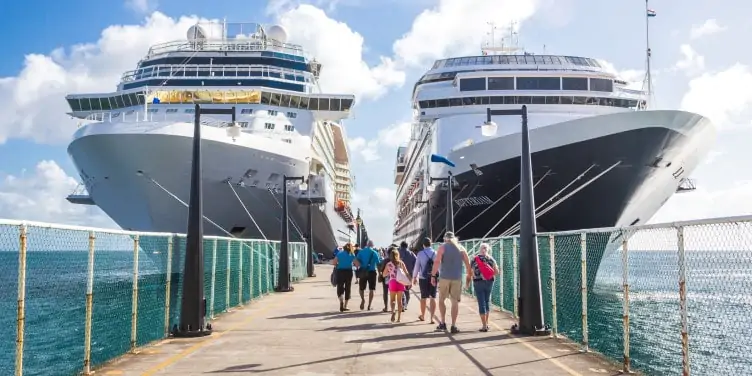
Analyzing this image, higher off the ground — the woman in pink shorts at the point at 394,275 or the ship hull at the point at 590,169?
the ship hull at the point at 590,169

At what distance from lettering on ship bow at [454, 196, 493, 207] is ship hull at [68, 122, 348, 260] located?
696 centimetres

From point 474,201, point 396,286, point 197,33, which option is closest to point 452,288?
point 396,286

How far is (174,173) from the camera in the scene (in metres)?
25.2

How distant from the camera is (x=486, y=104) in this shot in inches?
1352

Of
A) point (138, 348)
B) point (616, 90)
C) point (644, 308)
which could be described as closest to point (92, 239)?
point (138, 348)

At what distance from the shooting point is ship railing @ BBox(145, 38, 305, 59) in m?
40.0

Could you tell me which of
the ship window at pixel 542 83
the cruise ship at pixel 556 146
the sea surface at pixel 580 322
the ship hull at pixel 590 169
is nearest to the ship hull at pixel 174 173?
the sea surface at pixel 580 322

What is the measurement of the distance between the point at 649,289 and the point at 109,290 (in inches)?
408

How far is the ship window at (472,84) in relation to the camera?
35281 millimetres

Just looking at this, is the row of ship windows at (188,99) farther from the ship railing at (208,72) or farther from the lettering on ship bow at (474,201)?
the lettering on ship bow at (474,201)

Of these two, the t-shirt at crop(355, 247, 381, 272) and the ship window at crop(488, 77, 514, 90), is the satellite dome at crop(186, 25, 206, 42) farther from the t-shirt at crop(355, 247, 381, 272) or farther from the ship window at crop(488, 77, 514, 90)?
the t-shirt at crop(355, 247, 381, 272)

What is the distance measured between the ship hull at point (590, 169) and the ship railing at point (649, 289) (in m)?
4.15

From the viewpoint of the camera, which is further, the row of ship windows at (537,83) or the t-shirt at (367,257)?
the row of ship windows at (537,83)

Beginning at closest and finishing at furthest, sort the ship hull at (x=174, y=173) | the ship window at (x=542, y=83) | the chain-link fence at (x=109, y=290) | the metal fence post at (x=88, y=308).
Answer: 1. the chain-link fence at (x=109, y=290)
2. the metal fence post at (x=88, y=308)
3. the ship hull at (x=174, y=173)
4. the ship window at (x=542, y=83)
